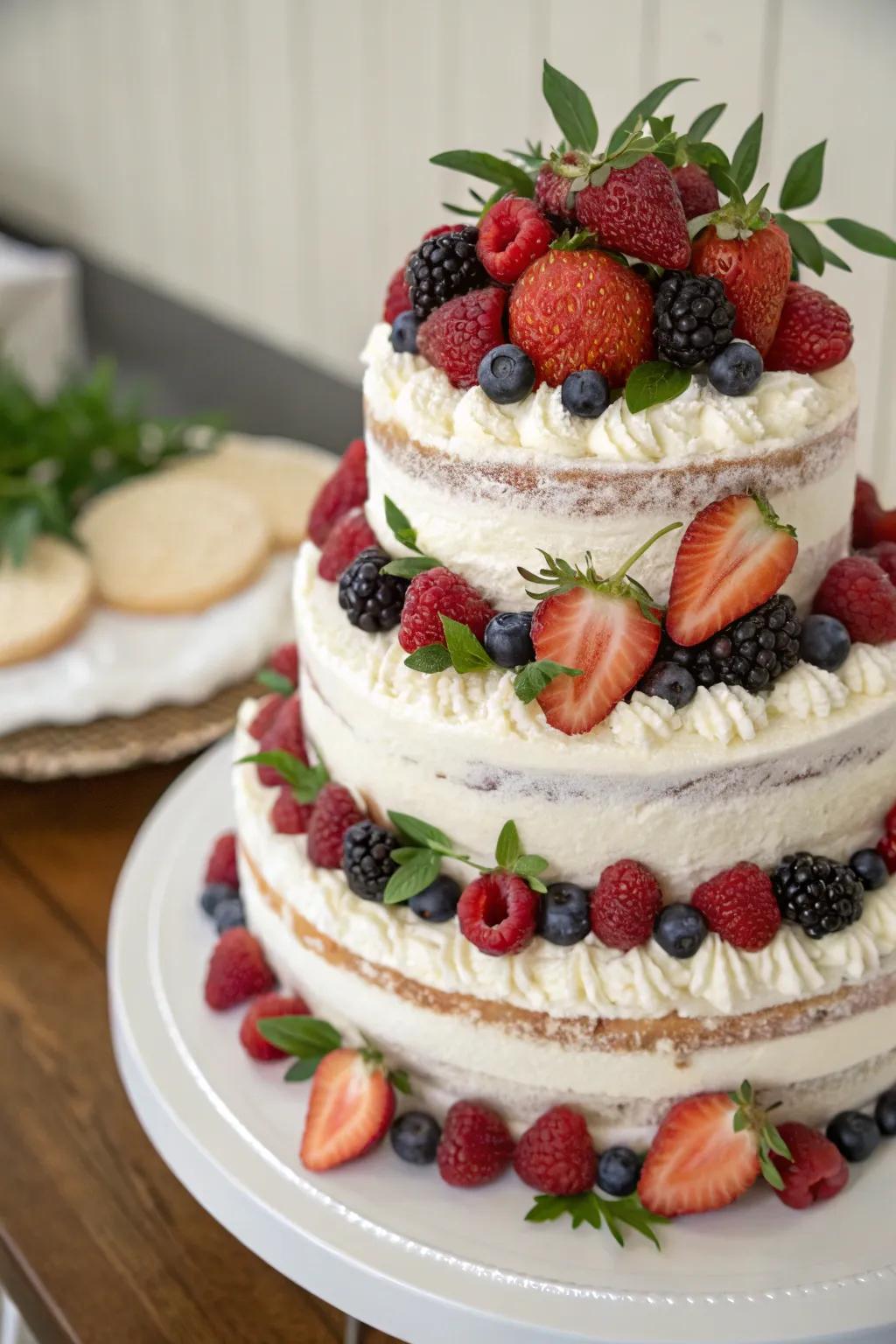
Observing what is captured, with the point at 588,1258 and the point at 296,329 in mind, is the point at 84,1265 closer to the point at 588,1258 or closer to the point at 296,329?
the point at 588,1258

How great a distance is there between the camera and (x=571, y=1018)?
1.34 meters

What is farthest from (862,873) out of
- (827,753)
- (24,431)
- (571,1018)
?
(24,431)

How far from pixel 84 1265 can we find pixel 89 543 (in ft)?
4.38

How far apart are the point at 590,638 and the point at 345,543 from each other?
36cm

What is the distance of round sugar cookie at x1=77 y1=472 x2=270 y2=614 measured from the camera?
7.94 feet

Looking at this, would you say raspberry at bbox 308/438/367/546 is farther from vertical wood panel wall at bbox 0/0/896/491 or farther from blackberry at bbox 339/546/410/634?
vertical wood panel wall at bbox 0/0/896/491

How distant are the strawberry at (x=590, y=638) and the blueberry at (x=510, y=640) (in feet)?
0.09

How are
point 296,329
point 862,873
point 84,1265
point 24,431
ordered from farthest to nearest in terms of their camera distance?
point 296,329 → point 24,431 → point 84,1265 → point 862,873

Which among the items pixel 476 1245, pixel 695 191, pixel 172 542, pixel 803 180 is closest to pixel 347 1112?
pixel 476 1245

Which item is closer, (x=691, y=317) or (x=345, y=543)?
(x=691, y=317)

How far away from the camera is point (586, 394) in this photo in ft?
4.07

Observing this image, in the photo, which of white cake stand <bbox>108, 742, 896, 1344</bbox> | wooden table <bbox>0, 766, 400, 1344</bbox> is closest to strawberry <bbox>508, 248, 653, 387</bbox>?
white cake stand <bbox>108, 742, 896, 1344</bbox>

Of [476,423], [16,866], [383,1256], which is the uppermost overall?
[476,423]

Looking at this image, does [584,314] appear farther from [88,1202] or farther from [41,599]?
[41,599]
